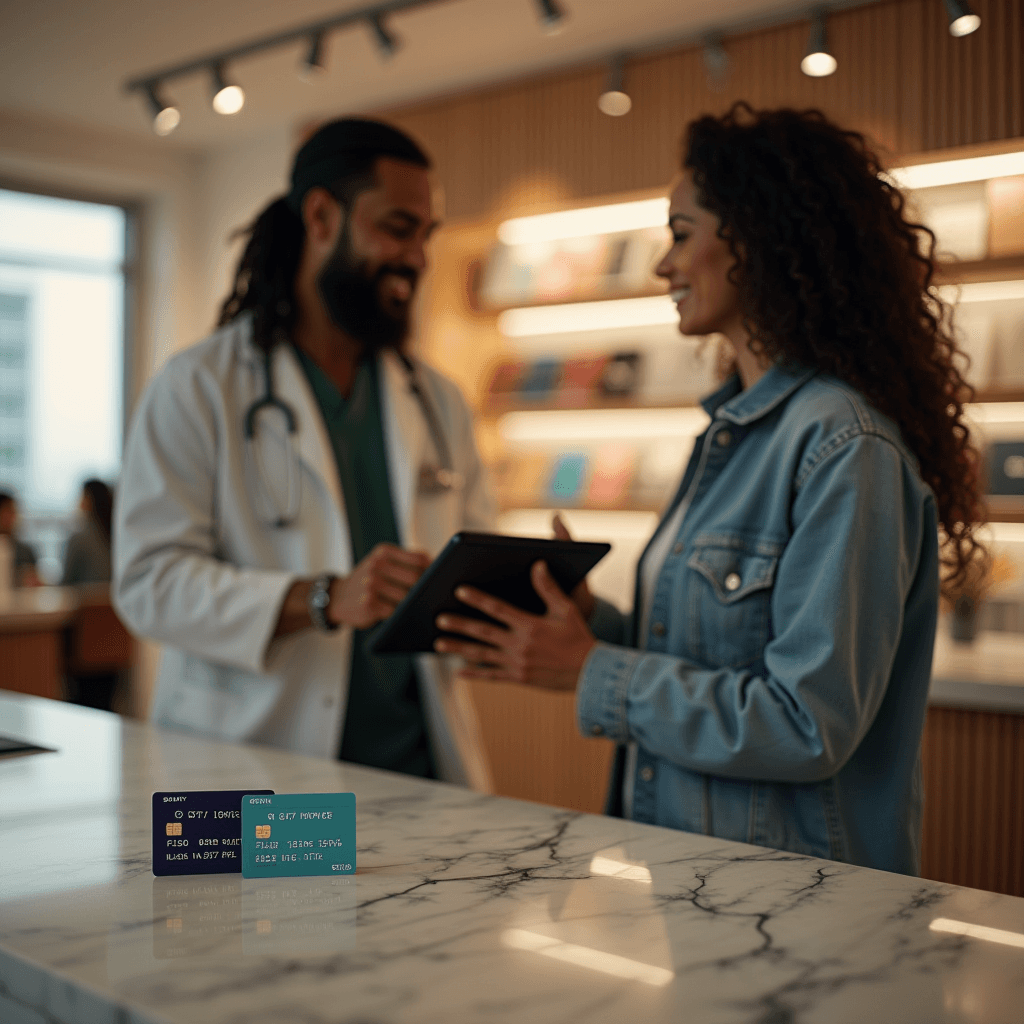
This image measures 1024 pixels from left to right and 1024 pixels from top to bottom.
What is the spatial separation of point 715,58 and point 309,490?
2530mm

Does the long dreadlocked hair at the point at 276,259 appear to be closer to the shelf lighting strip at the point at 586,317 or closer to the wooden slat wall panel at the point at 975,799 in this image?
the wooden slat wall panel at the point at 975,799

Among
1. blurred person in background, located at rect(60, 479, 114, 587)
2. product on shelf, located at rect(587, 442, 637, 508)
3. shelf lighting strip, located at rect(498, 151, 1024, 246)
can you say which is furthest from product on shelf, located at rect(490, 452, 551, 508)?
blurred person in background, located at rect(60, 479, 114, 587)

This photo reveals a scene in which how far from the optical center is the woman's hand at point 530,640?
1.42m

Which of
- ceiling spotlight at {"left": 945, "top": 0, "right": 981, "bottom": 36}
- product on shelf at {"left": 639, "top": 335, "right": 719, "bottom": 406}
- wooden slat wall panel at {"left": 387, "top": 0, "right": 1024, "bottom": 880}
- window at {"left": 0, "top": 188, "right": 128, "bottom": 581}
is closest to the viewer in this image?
ceiling spotlight at {"left": 945, "top": 0, "right": 981, "bottom": 36}

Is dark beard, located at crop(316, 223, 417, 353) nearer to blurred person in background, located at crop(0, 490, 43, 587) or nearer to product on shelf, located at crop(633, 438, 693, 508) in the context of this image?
product on shelf, located at crop(633, 438, 693, 508)

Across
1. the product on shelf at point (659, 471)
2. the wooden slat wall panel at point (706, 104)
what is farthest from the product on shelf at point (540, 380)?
the wooden slat wall panel at point (706, 104)

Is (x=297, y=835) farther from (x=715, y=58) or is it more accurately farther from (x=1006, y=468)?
(x=715, y=58)

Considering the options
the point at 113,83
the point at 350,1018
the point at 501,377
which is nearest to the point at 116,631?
the point at 501,377

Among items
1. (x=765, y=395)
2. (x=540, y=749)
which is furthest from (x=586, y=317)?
(x=765, y=395)

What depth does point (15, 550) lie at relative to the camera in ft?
19.5

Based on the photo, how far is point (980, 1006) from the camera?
2.53 ft

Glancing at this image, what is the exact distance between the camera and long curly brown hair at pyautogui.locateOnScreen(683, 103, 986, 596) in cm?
138

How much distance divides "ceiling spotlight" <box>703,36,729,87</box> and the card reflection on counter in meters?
3.38

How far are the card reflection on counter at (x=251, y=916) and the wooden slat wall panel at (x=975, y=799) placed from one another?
2577 millimetres
